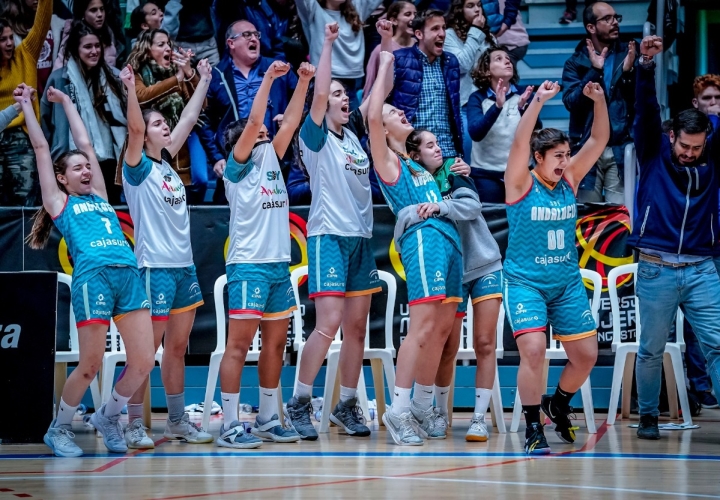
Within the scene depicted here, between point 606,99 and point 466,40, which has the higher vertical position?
point 466,40

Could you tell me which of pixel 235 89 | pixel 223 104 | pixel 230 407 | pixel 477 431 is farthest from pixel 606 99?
pixel 230 407

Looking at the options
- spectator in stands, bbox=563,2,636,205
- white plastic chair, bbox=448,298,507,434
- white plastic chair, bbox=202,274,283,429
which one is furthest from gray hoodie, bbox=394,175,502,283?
spectator in stands, bbox=563,2,636,205

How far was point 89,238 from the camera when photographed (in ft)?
20.5

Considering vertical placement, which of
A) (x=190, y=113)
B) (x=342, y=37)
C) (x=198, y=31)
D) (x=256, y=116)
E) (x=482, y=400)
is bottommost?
(x=482, y=400)

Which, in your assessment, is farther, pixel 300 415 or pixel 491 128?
pixel 491 128

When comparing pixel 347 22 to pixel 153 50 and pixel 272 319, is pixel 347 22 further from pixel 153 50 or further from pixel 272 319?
pixel 272 319

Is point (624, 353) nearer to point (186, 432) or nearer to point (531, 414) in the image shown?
point (531, 414)

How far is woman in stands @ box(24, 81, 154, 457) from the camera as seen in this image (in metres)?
6.15

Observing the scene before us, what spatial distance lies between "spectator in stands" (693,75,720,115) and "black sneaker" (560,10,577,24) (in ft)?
9.78

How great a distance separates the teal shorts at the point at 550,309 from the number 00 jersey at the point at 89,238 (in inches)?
91.3

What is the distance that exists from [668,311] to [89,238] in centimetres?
368

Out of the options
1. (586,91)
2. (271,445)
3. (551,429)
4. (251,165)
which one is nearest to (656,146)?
(586,91)

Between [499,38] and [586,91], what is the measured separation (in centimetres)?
439

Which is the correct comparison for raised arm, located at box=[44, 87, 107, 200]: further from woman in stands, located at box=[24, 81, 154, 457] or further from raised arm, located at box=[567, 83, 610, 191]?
raised arm, located at box=[567, 83, 610, 191]
